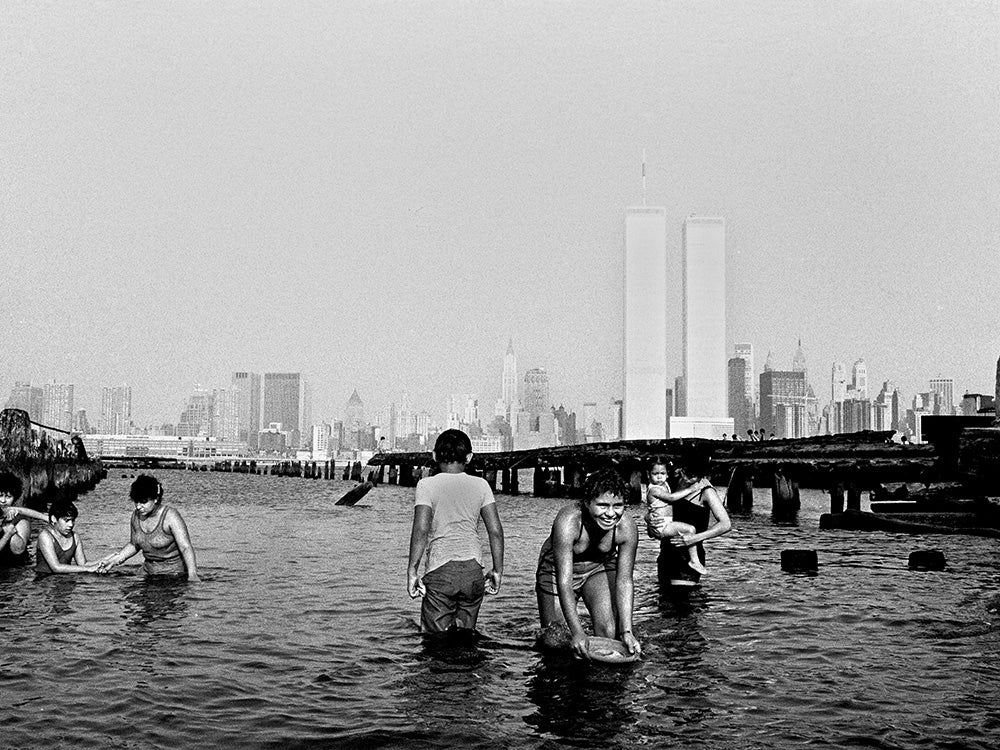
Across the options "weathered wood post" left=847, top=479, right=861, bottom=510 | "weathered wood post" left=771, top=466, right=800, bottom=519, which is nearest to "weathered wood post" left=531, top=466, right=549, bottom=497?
"weathered wood post" left=847, top=479, right=861, bottom=510

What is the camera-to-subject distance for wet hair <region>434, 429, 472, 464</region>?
8.80 meters

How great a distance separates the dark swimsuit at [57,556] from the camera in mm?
13828

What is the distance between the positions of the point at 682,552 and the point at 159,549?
6.45m

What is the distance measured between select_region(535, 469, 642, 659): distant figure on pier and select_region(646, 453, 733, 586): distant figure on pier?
384 centimetres

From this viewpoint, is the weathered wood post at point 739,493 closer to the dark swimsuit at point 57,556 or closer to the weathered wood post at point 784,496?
the weathered wood post at point 784,496

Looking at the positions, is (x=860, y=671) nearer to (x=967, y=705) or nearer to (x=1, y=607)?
(x=967, y=705)

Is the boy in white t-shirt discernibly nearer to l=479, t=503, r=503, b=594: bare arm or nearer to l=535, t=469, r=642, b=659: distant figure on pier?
l=479, t=503, r=503, b=594: bare arm

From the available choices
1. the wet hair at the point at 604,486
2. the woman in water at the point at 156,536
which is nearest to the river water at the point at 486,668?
the woman in water at the point at 156,536

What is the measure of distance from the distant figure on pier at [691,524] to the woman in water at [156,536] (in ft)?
18.3

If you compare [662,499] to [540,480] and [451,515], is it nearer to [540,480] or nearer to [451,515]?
[451,515]

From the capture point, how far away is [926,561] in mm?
16172

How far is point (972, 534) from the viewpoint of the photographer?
2156 centimetres

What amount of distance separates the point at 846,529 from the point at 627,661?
1946 cm

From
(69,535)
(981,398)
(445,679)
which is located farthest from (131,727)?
(981,398)
